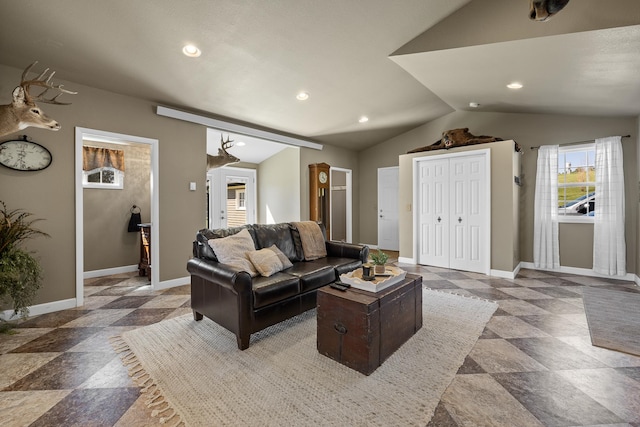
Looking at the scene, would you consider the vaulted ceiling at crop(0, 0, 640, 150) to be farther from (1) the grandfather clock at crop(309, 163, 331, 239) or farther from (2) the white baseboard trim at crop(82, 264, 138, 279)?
(2) the white baseboard trim at crop(82, 264, 138, 279)

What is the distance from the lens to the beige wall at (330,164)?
5922mm

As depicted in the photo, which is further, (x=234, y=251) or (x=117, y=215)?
(x=117, y=215)

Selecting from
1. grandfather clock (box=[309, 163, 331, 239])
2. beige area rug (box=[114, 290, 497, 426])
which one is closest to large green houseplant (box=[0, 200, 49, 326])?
beige area rug (box=[114, 290, 497, 426])

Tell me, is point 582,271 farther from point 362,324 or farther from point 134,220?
point 134,220

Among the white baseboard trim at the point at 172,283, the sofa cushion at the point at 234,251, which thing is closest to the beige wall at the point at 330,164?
the white baseboard trim at the point at 172,283

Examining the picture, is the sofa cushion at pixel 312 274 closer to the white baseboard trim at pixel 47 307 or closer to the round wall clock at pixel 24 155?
the white baseboard trim at pixel 47 307

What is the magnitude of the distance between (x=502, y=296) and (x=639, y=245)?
2.39 meters

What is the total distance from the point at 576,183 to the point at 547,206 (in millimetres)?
564

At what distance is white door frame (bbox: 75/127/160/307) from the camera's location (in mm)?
3213

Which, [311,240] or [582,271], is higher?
[311,240]

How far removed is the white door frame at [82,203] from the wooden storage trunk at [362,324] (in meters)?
2.78

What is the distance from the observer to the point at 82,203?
10.6 ft

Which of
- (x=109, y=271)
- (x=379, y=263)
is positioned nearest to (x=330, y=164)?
(x=379, y=263)

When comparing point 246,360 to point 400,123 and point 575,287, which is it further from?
point 400,123
